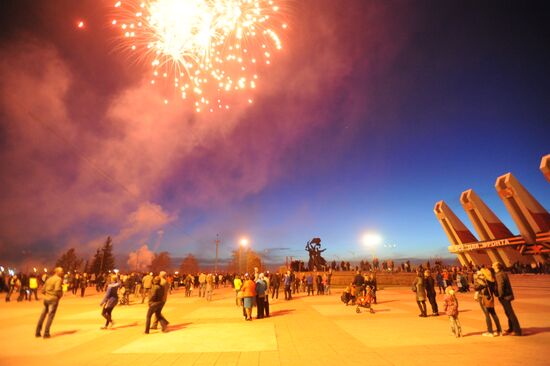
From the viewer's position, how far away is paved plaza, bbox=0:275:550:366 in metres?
5.83

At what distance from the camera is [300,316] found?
447 inches

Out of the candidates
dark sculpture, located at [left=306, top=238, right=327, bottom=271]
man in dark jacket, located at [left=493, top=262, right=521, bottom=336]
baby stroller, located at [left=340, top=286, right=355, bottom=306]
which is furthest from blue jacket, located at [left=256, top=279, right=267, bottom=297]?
dark sculpture, located at [left=306, top=238, right=327, bottom=271]

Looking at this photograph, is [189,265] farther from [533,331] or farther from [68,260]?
[533,331]

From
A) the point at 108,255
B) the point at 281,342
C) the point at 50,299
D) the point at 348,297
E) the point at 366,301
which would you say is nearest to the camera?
the point at 281,342

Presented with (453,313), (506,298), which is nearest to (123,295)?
(453,313)

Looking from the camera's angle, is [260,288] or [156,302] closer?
[156,302]

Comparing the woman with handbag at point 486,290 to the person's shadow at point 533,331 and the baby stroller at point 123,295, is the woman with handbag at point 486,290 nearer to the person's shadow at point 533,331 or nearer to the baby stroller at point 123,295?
the person's shadow at point 533,331

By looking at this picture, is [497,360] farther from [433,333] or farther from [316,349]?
[316,349]

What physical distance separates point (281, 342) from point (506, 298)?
5.89m

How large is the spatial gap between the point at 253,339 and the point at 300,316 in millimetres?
4254

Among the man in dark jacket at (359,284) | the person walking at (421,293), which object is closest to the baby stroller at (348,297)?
the man in dark jacket at (359,284)

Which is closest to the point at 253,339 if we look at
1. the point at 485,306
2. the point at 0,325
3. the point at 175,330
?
the point at 175,330

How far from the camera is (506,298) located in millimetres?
7543

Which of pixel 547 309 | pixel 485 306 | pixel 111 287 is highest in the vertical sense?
pixel 111 287
